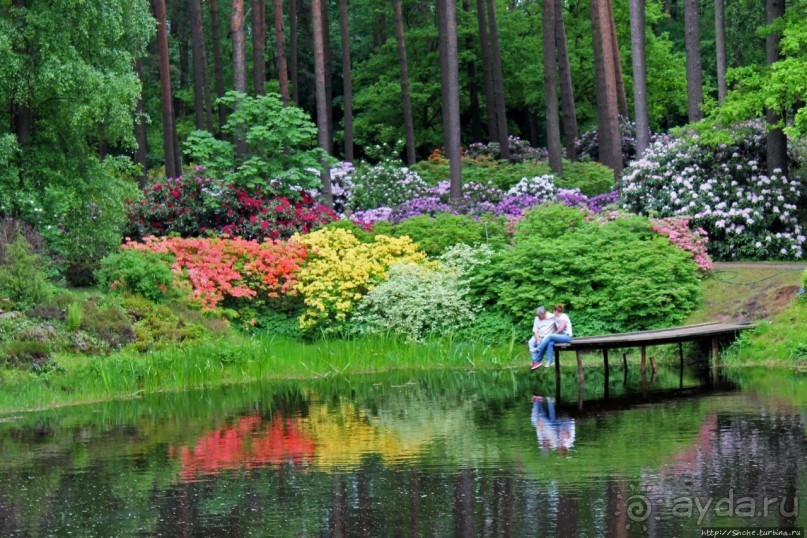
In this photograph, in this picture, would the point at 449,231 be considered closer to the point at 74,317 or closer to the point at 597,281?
the point at 597,281

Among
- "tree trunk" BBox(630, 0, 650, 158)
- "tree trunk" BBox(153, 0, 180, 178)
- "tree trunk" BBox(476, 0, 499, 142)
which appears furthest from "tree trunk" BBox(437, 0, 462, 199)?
"tree trunk" BBox(476, 0, 499, 142)

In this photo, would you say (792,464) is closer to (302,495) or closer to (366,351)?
(302,495)

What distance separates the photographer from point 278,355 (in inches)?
960

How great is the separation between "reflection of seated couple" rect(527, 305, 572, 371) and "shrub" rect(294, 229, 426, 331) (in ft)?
16.7

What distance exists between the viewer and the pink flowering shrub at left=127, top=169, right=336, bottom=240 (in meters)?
29.8

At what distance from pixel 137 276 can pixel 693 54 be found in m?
16.5

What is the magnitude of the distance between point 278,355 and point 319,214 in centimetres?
692

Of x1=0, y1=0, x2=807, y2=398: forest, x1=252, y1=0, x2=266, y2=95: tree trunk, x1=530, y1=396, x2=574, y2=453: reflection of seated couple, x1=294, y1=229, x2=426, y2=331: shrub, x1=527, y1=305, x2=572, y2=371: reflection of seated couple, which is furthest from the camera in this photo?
x1=252, y1=0, x2=266, y2=95: tree trunk

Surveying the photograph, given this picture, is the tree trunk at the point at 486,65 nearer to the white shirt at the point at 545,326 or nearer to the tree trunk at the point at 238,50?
the tree trunk at the point at 238,50

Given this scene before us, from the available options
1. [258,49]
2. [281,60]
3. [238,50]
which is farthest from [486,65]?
[238,50]

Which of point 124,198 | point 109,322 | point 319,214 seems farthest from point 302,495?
point 319,214

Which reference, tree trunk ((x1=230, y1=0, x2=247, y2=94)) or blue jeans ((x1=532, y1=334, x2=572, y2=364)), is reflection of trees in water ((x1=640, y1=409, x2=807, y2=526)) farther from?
tree trunk ((x1=230, y1=0, x2=247, y2=94))

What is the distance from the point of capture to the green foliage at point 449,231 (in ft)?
91.5

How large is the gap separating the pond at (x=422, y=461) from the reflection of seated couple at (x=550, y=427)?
0.04 metres
